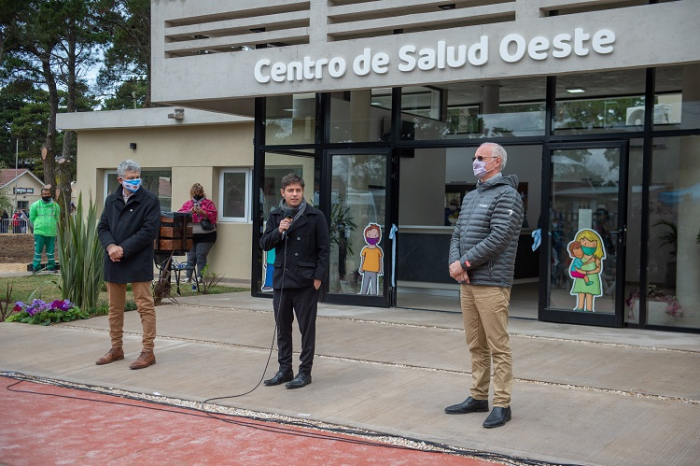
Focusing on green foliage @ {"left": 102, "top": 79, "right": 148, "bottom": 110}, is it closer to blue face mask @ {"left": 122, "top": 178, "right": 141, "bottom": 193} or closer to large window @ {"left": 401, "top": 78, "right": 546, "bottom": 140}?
large window @ {"left": 401, "top": 78, "right": 546, "bottom": 140}

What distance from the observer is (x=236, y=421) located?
5934 millimetres

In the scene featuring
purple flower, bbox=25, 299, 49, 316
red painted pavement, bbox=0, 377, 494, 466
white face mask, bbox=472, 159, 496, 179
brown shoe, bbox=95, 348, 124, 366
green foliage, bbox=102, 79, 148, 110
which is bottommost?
red painted pavement, bbox=0, 377, 494, 466

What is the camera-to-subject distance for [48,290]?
13.8 metres

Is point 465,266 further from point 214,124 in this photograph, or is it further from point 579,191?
point 214,124

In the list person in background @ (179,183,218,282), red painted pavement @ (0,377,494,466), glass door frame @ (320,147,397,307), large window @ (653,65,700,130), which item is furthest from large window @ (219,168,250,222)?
red painted pavement @ (0,377,494,466)

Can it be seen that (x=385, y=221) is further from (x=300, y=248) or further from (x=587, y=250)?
(x=300, y=248)

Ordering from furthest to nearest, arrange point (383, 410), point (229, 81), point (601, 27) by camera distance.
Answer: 1. point (229, 81)
2. point (601, 27)
3. point (383, 410)

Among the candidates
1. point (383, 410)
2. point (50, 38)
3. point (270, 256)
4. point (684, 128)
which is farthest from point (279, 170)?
point (50, 38)

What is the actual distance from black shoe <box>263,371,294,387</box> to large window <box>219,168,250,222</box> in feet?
30.6

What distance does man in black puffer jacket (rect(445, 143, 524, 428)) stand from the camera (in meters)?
5.62

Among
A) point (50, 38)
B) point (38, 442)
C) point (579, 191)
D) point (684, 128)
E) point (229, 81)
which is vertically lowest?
point (38, 442)

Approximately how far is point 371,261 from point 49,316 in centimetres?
445

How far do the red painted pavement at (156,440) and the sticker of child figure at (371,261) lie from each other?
570cm

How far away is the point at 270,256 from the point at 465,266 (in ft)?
24.5
